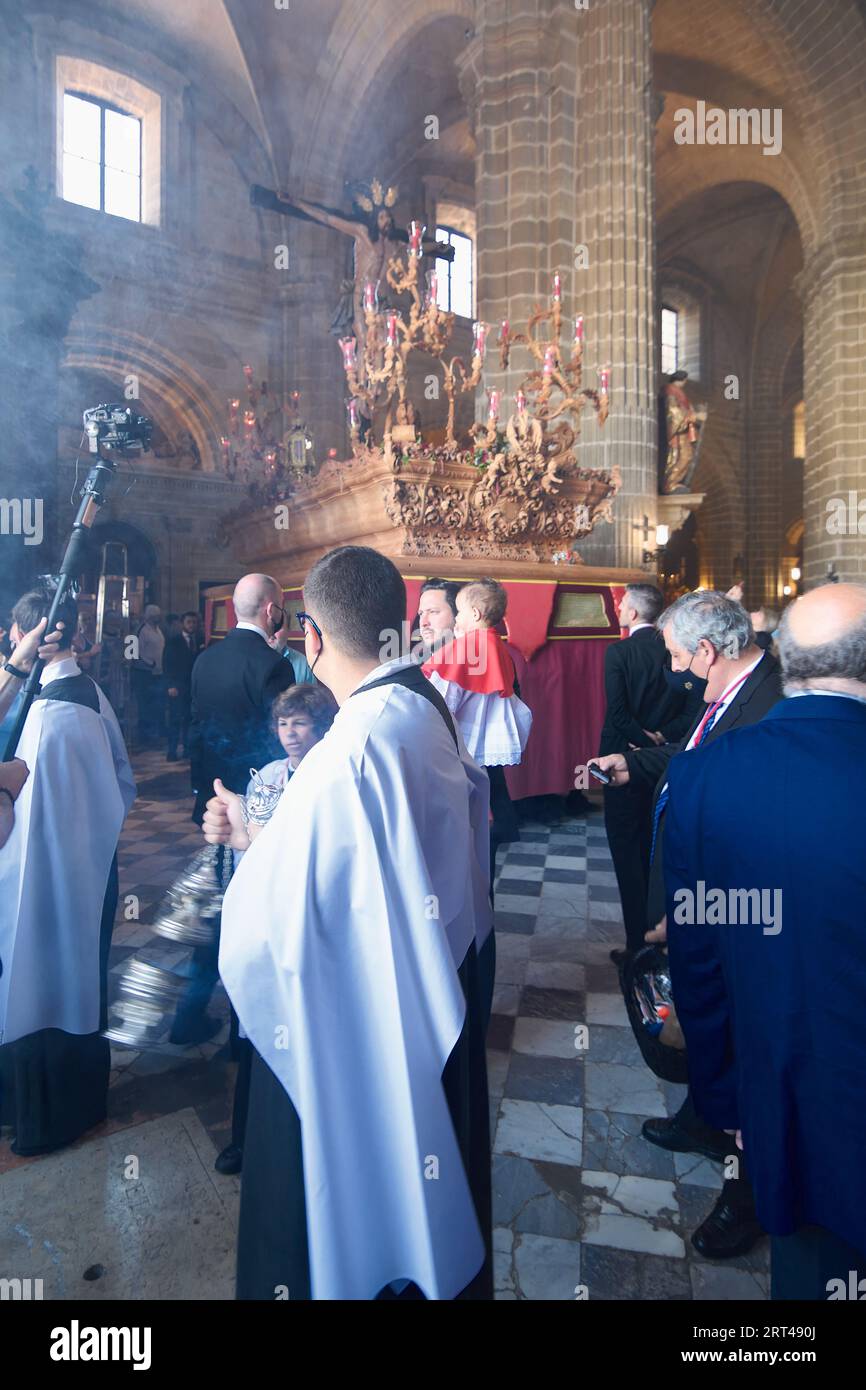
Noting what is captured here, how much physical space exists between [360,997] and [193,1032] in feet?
6.06

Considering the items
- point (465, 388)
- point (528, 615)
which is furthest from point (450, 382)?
point (528, 615)

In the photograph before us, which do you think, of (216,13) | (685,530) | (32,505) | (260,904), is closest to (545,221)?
(32,505)

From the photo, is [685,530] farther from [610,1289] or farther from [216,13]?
[610,1289]

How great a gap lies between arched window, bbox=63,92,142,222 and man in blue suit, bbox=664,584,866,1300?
15367 mm

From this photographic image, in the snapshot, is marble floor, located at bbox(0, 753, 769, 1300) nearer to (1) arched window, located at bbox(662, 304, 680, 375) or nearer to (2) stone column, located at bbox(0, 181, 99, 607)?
(2) stone column, located at bbox(0, 181, 99, 607)

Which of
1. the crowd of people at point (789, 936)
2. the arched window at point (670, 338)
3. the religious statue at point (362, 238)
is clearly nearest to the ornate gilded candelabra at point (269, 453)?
the religious statue at point (362, 238)

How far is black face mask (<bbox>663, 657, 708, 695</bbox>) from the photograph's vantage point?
349cm

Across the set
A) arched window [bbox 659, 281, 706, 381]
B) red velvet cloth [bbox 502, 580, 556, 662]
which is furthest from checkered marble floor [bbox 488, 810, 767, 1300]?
arched window [bbox 659, 281, 706, 381]

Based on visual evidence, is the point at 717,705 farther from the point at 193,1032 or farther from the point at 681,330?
the point at 681,330

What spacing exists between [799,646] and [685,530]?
2153 cm

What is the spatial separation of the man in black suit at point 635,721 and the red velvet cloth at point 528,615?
7.47 ft

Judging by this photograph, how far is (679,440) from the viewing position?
444 inches

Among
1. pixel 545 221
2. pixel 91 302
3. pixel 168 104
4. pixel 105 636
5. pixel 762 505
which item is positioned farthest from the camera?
pixel 762 505

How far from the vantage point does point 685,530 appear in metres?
21.5
